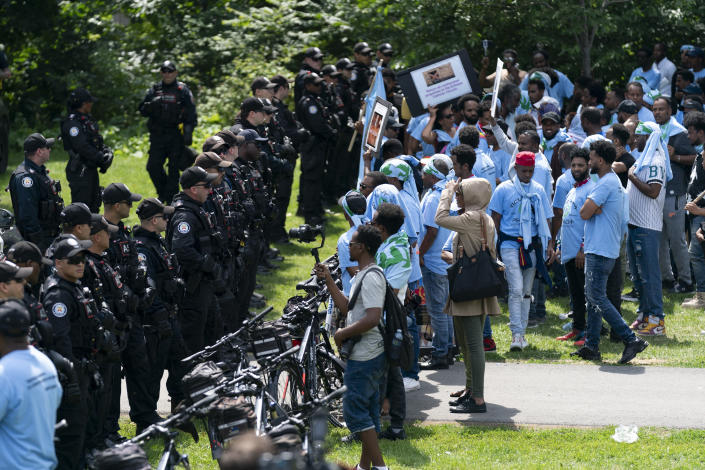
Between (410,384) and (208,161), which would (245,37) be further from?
(410,384)

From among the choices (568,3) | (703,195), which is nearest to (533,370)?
(703,195)

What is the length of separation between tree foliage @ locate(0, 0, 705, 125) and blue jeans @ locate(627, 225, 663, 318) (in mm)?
6143

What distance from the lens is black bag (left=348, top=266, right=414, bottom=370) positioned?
7.53 meters

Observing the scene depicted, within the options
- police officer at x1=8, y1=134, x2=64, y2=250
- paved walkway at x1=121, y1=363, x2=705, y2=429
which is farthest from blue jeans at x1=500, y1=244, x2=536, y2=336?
police officer at x1=8, y1=134, x2=64, y2=250

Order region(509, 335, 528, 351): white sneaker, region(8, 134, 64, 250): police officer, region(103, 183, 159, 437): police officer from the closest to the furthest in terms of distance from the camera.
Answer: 1. region(103, 183, 159, 437): police officer
2. region(8, 134, 64, 250): police officer
3. region(509, 335, 528, 351): white sneaker

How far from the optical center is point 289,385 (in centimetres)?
837

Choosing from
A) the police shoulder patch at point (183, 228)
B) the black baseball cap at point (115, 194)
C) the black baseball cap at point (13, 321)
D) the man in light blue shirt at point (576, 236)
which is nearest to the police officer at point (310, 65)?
the man in light blue shirt at point (576, 236)

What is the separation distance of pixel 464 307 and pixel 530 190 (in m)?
2.41

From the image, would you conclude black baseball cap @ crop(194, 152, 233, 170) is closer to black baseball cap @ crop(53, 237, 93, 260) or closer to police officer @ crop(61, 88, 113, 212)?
black baseball cap @ crop(53, 237, 93, 260)

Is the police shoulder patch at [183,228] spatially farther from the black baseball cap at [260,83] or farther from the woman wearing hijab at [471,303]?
the black baseball cap at [260,83]

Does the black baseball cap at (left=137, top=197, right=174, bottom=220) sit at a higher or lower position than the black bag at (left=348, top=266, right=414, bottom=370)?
higher

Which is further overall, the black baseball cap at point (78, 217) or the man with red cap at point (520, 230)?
the man with red cap at point (520, 230)

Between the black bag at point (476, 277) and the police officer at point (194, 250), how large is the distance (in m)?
2.13

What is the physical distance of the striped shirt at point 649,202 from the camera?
1150 centimetres
